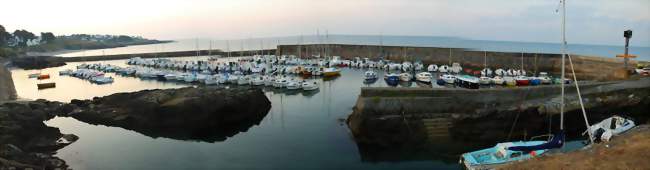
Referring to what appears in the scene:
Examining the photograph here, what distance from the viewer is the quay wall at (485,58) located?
4150cm

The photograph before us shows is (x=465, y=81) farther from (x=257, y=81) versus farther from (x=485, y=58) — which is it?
(x=257, y=81)

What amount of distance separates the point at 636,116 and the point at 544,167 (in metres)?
15.1

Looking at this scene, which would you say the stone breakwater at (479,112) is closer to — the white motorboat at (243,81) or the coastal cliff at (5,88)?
the white motorboat at (243,81)

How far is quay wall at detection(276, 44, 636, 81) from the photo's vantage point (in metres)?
41.5

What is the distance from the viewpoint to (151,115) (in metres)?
27.4

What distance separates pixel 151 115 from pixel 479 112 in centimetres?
1999

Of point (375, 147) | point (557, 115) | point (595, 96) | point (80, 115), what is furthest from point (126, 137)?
point (595, 96)

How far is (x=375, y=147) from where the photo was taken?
67.4ft

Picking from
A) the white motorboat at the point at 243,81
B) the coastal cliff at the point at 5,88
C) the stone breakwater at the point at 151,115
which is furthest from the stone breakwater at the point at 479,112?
the coastal cliff at the point at 5,88

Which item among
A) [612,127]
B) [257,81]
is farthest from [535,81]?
[257,81]

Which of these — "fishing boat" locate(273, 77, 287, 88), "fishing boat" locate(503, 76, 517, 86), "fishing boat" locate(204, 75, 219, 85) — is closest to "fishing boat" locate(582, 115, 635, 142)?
"fishing boat" locate(503, 76, 517, 86)

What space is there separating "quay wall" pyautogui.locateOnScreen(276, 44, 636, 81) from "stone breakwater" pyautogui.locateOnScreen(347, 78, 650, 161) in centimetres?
925

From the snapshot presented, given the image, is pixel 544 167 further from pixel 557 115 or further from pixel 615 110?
pixel 615 110

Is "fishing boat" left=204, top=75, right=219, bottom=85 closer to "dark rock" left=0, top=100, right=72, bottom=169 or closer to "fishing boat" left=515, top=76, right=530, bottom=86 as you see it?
"dark rock" left=0, top=100, right=72, bottom=169
